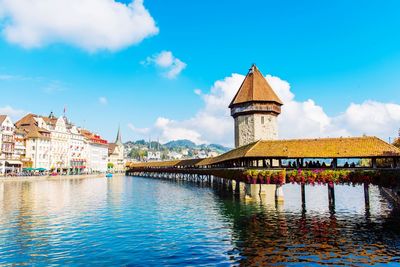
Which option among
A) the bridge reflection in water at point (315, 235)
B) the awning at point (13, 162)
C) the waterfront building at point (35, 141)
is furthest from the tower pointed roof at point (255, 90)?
the waterfront building at point (35, 141)

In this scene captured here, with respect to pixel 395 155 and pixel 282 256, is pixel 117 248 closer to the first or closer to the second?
pixel 282 256

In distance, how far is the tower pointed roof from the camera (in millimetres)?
59534

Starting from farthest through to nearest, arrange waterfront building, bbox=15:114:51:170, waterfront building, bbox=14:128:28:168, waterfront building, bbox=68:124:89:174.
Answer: waterfront building, bbox=68:124:89:174 < waterfront building, bbox=15:114:51:170 < waterfront building, bbox=14:128:28:168

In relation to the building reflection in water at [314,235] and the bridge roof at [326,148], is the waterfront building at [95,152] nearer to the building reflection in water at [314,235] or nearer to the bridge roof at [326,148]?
the bridge roof at [326,148]

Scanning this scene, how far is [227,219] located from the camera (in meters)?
24.0

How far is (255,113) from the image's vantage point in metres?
59.0

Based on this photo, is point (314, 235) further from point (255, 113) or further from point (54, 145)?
point (54, 145)

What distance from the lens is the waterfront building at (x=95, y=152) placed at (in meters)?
131

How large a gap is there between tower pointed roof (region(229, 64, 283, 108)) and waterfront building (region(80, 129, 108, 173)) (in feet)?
271

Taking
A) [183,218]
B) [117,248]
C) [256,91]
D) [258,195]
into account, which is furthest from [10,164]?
[117,248]

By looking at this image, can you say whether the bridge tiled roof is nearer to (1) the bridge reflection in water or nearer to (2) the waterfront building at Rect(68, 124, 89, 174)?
(1) the bridge reflection in water

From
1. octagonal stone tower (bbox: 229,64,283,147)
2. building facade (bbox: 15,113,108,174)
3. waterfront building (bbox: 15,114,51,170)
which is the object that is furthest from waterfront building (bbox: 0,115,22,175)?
octagonal stone tower (bbox: 229,64,283,147)

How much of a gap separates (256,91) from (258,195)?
2526 cm

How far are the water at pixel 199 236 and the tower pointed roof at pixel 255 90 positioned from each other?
1307 inches
